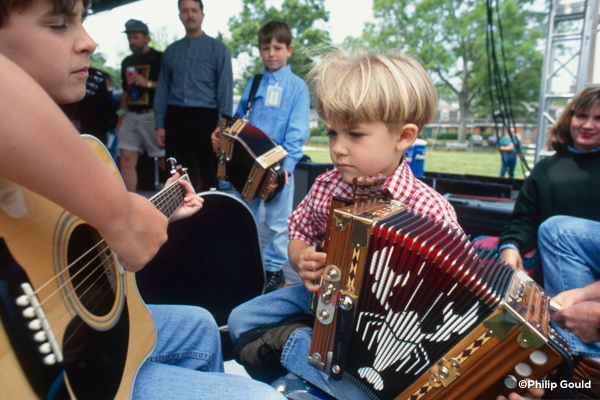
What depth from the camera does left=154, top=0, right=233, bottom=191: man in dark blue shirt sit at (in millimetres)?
3289

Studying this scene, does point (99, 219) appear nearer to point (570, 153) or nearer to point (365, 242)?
point (365, 242)

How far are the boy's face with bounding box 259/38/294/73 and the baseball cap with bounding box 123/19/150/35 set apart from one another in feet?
6.73

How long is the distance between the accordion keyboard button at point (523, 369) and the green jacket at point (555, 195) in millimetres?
1477

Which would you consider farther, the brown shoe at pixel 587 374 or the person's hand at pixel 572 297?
the brown shoe at pixel 587 374

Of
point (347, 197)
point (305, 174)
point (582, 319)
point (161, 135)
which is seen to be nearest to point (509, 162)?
point (305, 174)

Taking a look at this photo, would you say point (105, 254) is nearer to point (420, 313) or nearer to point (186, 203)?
point (186, 203)

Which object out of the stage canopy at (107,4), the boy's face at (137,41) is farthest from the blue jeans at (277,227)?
the stage canopy at (107,4)

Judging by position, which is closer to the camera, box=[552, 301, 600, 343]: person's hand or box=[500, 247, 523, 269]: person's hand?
box=[552, 301, 600, 343]: person's hand

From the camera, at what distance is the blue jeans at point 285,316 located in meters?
1.25

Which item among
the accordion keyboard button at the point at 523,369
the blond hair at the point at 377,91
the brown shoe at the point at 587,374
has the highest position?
the blond hair at the point at 377,91

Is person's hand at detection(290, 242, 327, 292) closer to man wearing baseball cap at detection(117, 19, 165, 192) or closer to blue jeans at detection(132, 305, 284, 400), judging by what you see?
blue jeans at detection(132, 305, 284, 400)

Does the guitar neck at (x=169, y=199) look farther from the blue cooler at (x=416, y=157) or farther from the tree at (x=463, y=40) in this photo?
the tree at (x=463, y=40)

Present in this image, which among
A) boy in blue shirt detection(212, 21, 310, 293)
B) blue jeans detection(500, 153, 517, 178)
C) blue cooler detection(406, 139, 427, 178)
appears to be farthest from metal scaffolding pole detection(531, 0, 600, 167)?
blue jeans detection(500, 153, 517, 178)

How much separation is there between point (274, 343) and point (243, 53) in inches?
846
